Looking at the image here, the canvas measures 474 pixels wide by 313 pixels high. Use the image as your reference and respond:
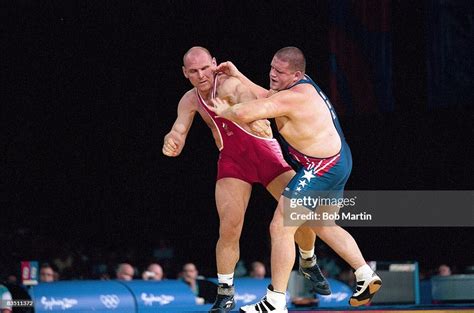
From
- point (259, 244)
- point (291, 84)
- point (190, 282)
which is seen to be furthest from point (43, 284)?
point (259, 244)

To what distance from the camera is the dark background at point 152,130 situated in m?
12.5

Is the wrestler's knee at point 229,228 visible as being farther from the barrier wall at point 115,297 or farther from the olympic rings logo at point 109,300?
the olympic rings logo at point 109,300

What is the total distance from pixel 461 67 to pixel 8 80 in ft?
18.8

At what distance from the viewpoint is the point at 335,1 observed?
11.0 meters

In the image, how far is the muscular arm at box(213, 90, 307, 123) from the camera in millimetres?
5676

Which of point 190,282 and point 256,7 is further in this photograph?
point 256,7

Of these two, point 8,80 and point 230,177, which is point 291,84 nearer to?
point 230,177

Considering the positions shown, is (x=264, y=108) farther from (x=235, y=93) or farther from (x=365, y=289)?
(x=365, y=289)

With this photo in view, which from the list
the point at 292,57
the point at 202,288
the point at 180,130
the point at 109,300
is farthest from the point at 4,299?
the point at 292,57

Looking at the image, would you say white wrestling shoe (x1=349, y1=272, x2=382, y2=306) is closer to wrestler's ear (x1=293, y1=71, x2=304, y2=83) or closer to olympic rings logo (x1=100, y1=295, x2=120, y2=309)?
wrestler's ear (x1=293, y1=71, x2=304, y2=83)

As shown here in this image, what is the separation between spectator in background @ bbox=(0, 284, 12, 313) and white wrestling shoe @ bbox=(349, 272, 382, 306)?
281cm

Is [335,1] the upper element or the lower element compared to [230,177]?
upper

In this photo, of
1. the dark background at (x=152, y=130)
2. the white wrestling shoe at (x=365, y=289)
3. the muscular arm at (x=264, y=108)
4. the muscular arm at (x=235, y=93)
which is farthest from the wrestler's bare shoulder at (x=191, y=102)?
the dark background at (x=152, y=130)

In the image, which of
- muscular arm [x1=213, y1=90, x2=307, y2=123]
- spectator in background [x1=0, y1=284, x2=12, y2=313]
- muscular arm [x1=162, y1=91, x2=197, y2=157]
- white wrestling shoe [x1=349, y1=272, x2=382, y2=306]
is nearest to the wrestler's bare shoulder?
muscular arm [x1=162, y1=91, x2=197, y2=157]
